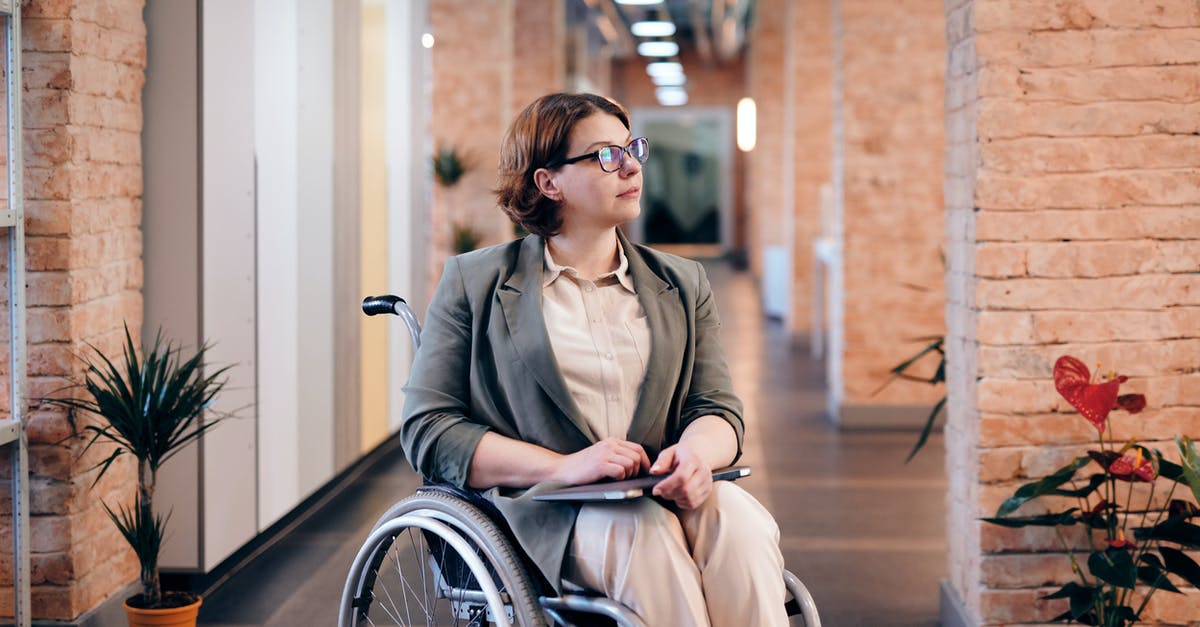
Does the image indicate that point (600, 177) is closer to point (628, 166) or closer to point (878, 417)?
point (628, 166)

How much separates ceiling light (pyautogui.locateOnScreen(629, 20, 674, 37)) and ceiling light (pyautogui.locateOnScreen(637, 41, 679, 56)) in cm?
111

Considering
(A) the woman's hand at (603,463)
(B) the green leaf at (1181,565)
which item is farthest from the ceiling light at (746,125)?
(A) the woman's hand at (603,463)

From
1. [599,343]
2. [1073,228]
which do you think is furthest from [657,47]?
[599,343]

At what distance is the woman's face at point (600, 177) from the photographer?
236cm

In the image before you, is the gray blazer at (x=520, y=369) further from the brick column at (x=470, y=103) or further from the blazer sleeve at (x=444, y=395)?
the brick column at (x=470, y=103)

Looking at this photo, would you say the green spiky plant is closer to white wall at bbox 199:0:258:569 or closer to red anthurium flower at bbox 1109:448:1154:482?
white wall at bbox 199:0:258:569

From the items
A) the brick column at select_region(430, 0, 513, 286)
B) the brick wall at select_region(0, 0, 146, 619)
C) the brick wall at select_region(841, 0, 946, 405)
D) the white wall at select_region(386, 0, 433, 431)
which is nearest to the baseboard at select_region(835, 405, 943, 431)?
the brick wall at select_region(841, 0, 946, 405)

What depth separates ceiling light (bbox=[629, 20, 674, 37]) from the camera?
18266mm

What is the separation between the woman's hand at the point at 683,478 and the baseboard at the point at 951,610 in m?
1.47

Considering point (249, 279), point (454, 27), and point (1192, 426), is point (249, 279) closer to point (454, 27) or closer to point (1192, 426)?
point (1192, 426)

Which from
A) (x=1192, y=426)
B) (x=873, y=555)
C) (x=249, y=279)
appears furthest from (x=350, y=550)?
(x=1192, y=426)

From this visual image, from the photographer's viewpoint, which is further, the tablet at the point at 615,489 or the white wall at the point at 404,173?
the white wall at the point at 404,173

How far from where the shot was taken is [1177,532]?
293 cm

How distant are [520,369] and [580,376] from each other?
4.3 inches
